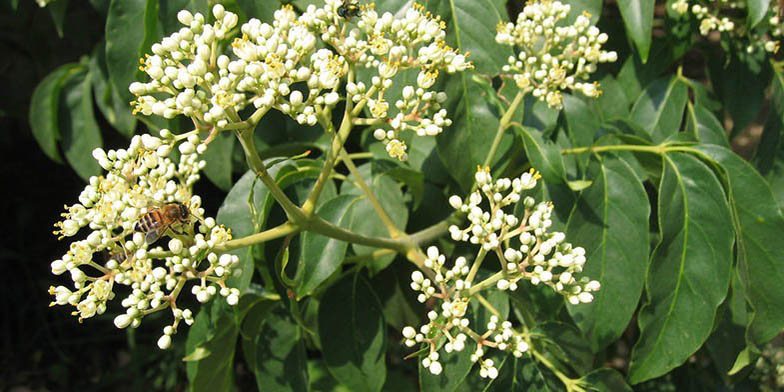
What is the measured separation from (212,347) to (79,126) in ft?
4.85

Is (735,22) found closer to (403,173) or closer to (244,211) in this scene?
(403,173)

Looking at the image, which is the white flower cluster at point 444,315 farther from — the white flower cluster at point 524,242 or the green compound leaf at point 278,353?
the green compound leaf at point 278,353

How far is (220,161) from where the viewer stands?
2.47 meters

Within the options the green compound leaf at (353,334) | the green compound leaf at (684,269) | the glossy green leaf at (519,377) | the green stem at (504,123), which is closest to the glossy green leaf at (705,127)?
the green compound leaf at (684,269)

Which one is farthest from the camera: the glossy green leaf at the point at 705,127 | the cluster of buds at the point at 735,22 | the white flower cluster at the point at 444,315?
the glossy green leaf at the point at 705,127

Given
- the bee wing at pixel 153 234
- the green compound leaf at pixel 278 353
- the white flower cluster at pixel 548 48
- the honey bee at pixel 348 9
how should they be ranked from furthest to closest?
1. the green compound leaf at pixel 278 353
2. the white flower cluster at pixel 548 48
3. the honey bee at pixel 348 9
4. the bee wing at pixel 153 234

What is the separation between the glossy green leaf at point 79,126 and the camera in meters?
2.88

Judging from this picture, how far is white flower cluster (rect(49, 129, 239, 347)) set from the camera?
1.55m

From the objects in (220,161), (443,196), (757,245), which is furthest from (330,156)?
(757,245)

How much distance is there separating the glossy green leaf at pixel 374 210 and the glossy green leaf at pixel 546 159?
581mm

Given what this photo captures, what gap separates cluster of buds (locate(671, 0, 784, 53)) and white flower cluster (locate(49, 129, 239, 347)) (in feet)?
6.51

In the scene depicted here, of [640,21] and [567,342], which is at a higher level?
[640,21]

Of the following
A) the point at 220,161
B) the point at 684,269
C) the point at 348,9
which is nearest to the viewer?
the point at 348,9

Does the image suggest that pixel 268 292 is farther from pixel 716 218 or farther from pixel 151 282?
pixel 716 218
